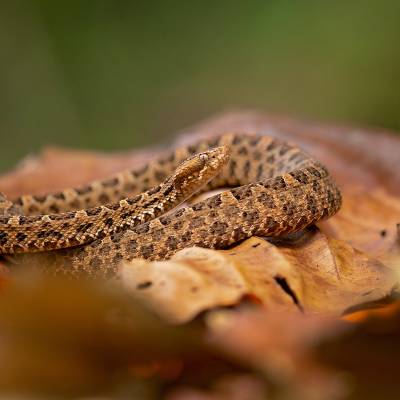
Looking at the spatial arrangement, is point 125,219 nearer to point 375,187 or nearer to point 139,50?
point 375,187

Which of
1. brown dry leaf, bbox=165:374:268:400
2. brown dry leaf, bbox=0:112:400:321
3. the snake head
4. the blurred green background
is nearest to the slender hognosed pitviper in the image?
the snake head

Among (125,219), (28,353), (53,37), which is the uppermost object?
(53,37)

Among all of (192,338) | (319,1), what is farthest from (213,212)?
(319,1)

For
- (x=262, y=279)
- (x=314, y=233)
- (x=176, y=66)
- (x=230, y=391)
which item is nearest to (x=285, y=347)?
(x=230, y=391)

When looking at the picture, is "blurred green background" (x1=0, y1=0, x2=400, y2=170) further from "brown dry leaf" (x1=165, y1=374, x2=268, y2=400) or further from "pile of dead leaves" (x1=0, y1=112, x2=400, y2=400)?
"brown dry leaf" (x1=165, y1=374, x2=268, y2=400)

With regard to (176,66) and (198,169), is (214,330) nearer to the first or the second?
(198,169)

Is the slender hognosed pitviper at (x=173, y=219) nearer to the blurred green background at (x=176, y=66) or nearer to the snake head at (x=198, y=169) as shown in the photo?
the snake head at (x=198, y=169)
